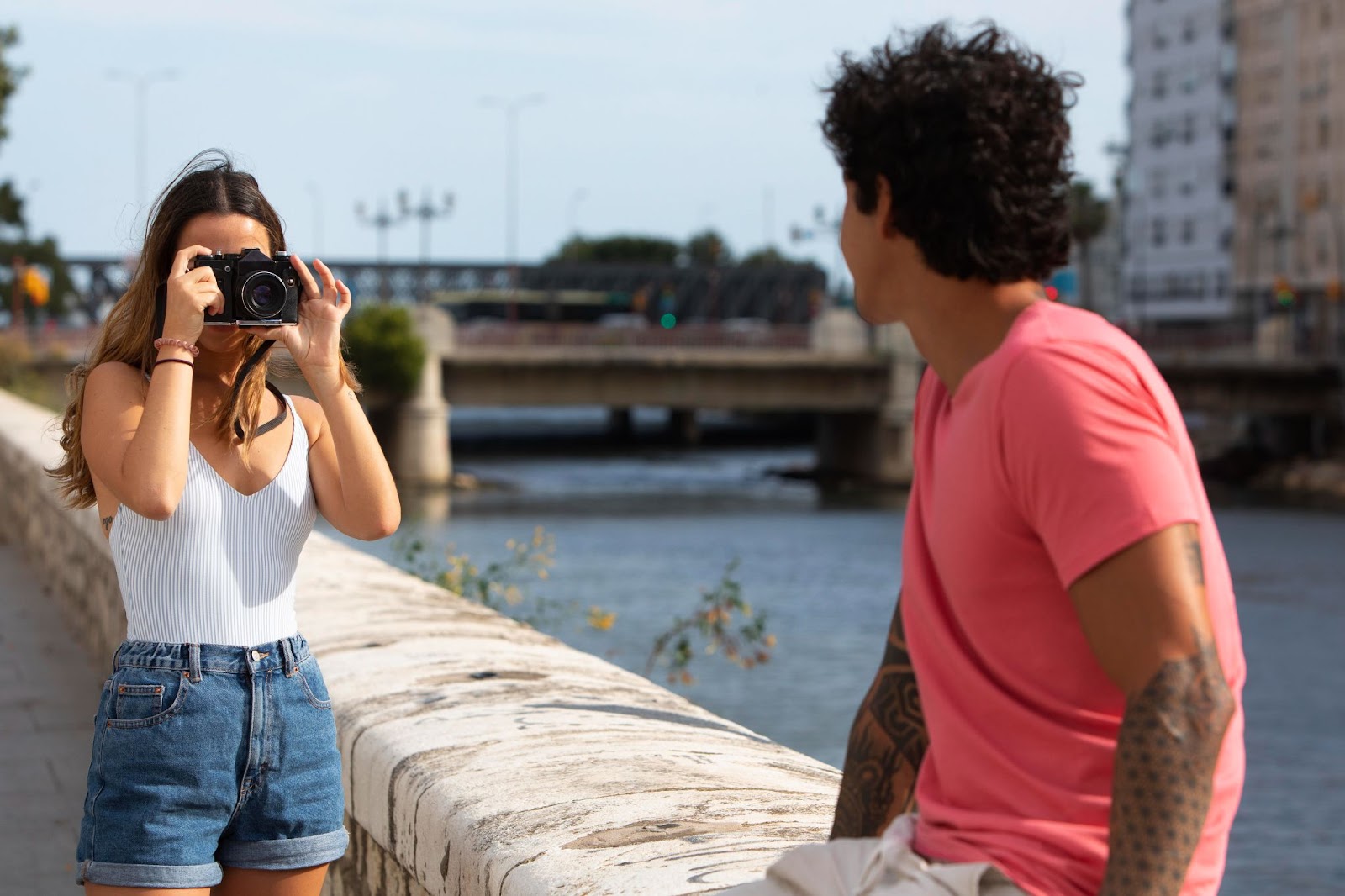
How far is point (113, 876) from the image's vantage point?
8.22ft

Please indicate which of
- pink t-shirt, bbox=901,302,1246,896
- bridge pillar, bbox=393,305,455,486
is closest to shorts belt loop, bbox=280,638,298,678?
pink t-shirt, bbox=901,302,1246,896

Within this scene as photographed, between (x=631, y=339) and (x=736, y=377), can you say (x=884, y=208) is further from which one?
(x=631, y=339)

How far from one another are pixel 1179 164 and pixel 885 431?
115ft

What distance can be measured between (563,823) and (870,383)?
2000 inches

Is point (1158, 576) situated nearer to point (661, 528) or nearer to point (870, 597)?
point (870, 597)

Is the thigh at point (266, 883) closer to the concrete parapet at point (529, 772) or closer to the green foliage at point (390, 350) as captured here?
the concrete parapet at point (529, 772)

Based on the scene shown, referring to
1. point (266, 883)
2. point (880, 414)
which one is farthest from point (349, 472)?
point (880, 414)

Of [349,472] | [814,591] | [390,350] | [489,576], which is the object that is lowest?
[814,591]

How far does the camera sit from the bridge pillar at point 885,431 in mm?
52500

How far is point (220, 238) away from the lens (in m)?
2.77

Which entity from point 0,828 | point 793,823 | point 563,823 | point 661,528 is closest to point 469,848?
point 563,823

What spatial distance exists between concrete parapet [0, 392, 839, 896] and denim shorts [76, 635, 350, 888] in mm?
268

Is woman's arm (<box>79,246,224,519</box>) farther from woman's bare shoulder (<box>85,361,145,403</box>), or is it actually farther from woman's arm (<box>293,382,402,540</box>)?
woman's arm (<box>293,382,402,540</box>)

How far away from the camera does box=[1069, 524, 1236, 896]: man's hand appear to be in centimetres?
158
